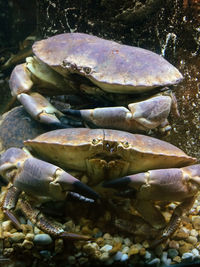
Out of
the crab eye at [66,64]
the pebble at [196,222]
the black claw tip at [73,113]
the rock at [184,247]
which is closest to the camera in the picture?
the rock at [184,247]

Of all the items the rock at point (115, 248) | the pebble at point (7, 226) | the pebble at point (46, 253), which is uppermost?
the pebble at point (46, 253)

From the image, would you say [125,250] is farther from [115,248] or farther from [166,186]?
[166,186]

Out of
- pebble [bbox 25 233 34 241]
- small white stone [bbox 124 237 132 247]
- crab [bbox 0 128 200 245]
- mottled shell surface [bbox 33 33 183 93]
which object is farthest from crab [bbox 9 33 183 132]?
pebble [bbox 25 233 34 241]

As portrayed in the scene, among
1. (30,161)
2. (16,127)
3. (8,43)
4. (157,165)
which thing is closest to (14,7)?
(8,43)

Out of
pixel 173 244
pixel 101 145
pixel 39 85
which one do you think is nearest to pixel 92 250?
pixel 173 244

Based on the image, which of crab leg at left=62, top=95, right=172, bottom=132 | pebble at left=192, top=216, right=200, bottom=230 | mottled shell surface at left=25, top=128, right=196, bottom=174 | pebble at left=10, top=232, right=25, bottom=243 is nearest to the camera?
pebble at left=10, top=232, right=25, bottom=243

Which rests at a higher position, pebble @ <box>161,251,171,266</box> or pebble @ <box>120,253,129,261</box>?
pebble @ <box>120,253,129,261</box>

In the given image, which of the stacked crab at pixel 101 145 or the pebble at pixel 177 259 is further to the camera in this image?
the stacked crab at pixel 101 145

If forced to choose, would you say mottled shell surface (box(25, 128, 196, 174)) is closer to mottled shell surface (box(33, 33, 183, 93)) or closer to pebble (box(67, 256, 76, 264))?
mottled shell surface (box(33, 33, 183, 93))

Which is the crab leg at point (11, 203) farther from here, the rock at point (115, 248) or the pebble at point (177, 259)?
the pebble at point (177, 259)

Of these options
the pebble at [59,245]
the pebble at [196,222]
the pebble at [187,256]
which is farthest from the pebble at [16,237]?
the pebble at [196,222]
